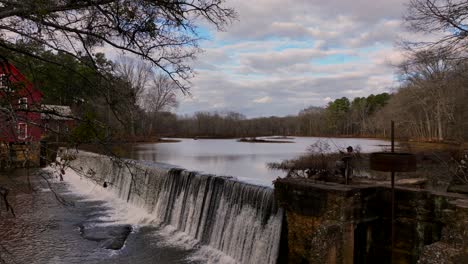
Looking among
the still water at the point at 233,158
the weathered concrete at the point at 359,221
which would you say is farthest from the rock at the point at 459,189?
the still water at the point at 233,158

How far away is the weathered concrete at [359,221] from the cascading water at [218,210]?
965mm

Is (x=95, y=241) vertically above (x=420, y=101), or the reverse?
(x=420, y=101)

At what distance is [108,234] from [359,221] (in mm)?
7293

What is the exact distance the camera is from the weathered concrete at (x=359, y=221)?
6027mm

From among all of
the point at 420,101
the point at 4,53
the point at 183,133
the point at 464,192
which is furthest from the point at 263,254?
the point at 183,133

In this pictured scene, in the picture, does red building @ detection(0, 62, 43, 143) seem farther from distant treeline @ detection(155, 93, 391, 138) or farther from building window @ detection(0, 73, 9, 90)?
distant treeline @ detection(155, 93, 391, 138)

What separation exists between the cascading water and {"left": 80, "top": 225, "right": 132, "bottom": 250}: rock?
4.09ft

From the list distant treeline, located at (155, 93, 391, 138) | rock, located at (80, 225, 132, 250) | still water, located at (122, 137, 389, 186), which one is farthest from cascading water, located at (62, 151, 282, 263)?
distant treeline, located at (155, 93, 391, 138)

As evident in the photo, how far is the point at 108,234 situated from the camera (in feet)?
37.2

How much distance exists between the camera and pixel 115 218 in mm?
13398

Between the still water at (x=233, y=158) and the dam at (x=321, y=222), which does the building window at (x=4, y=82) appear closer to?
the dam at (x=321, y=222)

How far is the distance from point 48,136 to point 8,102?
1.55 feet

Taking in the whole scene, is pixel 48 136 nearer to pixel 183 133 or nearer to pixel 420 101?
pixel 420 101

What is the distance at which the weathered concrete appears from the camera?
19.8ft
